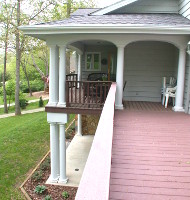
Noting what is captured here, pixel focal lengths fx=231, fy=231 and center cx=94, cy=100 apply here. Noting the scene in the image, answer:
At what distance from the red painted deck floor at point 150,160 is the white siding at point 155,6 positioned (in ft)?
16.2

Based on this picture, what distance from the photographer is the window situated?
9.85m

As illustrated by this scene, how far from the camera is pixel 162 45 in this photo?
27.7 ft

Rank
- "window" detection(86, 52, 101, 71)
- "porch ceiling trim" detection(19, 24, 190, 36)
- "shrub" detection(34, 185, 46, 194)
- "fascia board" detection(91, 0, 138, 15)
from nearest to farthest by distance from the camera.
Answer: "porch ceiling trim" detection(19, 24, 190, 36), "shrub" detection(34, 185, 46, 194), "fascia board" detection(91, 0, 138, 15), "window" detection(86, 52, 101, 71)

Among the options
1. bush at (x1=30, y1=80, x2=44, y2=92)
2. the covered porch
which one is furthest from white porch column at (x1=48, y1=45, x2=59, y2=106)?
bush at (x1=30, y1=80, x2=44, y2=92)

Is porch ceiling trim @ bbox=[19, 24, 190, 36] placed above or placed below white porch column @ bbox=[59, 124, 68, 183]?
above

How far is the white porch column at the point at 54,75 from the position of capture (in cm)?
653

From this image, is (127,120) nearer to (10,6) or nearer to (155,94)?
(155,94)

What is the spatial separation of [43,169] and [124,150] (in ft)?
19.1

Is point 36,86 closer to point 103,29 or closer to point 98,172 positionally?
point 103,29

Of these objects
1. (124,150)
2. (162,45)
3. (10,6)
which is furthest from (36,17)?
(124,150)

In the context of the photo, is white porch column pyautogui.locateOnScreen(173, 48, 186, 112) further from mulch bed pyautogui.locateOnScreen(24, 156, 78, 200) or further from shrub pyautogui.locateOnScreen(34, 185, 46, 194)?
shrub pyautogui.locateOnScreen(34, 185, 46, 194)

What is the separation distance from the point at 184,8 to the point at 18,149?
8725 millimetres

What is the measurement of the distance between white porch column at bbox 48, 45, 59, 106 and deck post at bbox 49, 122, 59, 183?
0.81 m

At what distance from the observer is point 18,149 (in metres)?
10.3
